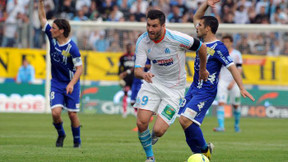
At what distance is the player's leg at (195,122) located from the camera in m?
10.0

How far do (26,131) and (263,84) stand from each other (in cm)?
1298

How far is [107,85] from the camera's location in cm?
2655

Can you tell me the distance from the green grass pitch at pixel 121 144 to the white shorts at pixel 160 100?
936 millimetres

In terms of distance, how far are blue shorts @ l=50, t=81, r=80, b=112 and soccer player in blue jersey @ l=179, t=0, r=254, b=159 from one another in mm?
2733

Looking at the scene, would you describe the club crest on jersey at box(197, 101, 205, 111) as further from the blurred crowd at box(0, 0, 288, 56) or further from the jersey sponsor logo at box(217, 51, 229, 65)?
the blurred crowd at box(0, 0, 288, 56)

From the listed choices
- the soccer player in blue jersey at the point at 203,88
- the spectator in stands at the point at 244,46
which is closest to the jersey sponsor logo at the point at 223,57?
the soccer player in blue jersey at the point at 203,88

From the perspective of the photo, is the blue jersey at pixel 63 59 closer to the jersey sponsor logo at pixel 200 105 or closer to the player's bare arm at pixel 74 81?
the player's bare arm at pixel 74 81

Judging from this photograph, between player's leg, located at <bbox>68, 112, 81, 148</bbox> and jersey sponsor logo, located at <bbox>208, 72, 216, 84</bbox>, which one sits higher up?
jersey sponsor logo, located at <bbox>208, 72, 216, 84</bbox>

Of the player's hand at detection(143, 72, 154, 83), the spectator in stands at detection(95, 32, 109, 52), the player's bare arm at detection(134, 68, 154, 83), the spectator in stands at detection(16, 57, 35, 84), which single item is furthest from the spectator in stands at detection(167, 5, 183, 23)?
A: the player's hand at detection(143, 72, 154, 83)

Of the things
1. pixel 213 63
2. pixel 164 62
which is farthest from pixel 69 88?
pixel 213 63

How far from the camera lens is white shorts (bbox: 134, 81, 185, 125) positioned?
975 centimetres

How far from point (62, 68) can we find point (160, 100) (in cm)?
302

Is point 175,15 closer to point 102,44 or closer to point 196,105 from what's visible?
point 102,44

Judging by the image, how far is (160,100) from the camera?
9.86 m
